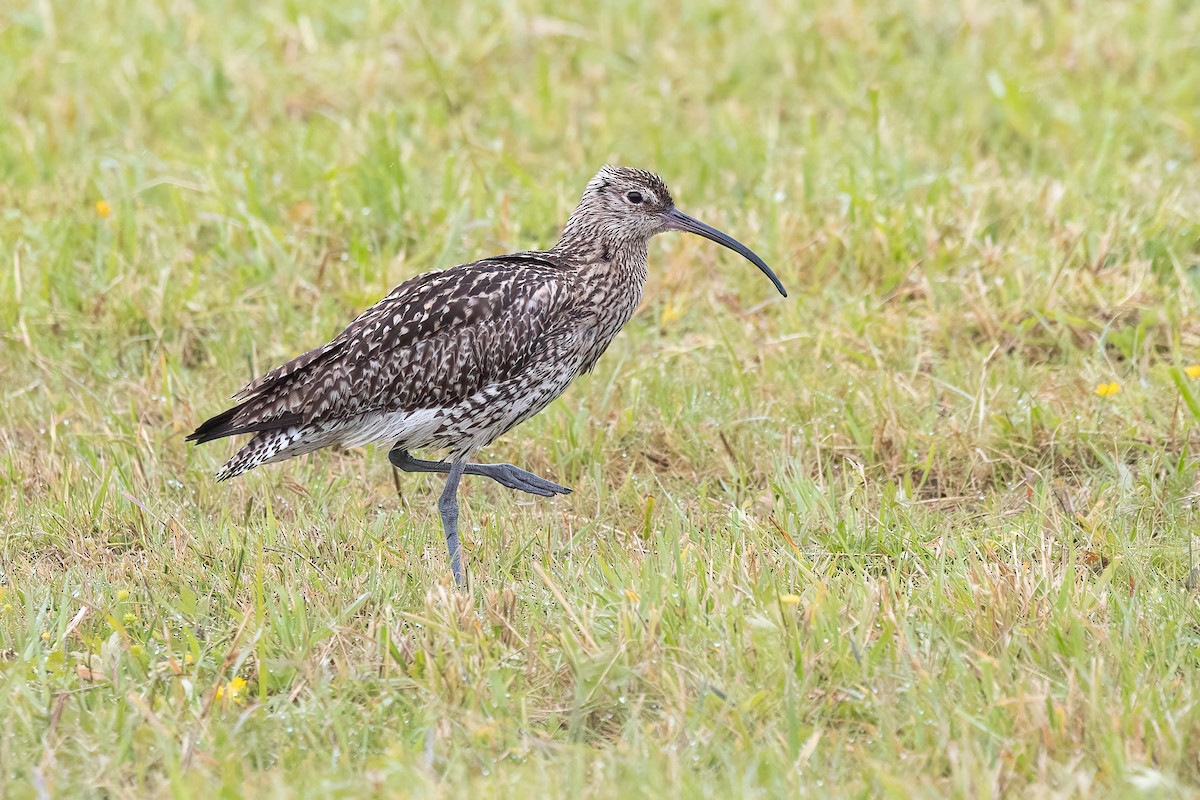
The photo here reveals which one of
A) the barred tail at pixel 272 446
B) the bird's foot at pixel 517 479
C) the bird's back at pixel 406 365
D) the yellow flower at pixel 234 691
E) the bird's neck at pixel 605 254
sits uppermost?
the bird's neck at pixel 605 254

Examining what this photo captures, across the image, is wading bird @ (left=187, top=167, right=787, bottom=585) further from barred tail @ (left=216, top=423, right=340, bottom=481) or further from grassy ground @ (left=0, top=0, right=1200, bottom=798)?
grassy ground @ (left=0, top=0, right=1200, bottom=798)

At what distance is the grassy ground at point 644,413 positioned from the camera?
4.53 meters

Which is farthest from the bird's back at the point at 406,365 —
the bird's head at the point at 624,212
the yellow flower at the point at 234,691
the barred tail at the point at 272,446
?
the yellow flower at the point at 234,691

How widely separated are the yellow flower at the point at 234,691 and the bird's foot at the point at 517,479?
1.77 meters

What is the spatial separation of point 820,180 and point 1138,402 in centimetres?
268

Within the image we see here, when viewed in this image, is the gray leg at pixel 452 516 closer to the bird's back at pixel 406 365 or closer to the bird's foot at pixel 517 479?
the bird's foot at pixel 517 479

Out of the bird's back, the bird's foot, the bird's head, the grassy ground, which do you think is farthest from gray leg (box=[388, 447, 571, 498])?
the bird's head

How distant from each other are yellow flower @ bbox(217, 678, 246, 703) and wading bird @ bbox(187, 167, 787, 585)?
1429mm

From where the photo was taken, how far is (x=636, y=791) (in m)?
4.10

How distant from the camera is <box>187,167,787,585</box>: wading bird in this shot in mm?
6250

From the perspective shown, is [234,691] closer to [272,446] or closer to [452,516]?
[452,516]

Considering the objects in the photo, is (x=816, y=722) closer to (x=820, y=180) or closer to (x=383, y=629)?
(x=383, y=629)

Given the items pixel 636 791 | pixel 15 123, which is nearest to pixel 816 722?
pixel 636 791

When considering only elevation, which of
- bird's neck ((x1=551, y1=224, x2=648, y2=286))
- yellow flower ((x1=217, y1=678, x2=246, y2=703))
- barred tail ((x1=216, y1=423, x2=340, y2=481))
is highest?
bird's neck ((x1=551, y1=224, x2=648, y2=286))
